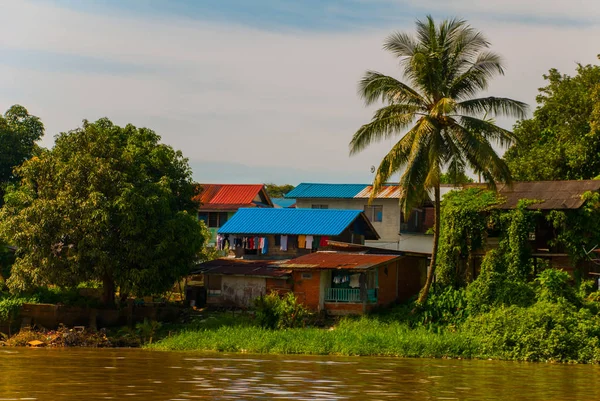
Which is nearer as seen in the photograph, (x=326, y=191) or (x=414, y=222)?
(x=414, y=222)

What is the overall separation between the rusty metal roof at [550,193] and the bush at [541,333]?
4.30 metres

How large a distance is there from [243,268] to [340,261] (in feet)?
14.2

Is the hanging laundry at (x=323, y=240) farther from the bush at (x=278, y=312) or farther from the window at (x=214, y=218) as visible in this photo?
the window at (x=214, y=218)

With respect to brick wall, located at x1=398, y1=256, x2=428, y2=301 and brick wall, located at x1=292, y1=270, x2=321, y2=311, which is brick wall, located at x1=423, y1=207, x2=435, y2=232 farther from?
brick wall, located at x1=292, y1=270, x2=321, y2=311

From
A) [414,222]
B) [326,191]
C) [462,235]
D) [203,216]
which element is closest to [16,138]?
[203,216]

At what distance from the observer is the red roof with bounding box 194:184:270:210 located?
5147 cm

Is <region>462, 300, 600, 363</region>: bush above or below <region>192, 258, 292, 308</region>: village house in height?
below

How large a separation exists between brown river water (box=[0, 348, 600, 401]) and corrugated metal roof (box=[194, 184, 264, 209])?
84.9 feet

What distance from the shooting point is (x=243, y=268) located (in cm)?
3512

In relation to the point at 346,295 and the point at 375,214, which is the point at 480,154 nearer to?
the point at 346,295

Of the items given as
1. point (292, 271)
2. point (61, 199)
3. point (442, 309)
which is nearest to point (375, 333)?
point (442, 309)

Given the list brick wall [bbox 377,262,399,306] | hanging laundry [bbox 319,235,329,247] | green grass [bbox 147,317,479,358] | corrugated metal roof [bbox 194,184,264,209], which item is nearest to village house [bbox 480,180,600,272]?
brick wall [bbox 377,262,399,306]

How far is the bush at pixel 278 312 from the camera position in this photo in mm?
30092

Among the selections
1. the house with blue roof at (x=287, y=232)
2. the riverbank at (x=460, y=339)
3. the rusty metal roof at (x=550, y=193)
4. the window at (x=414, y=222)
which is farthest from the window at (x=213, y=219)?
the riverbank at (x=460, y=339)
